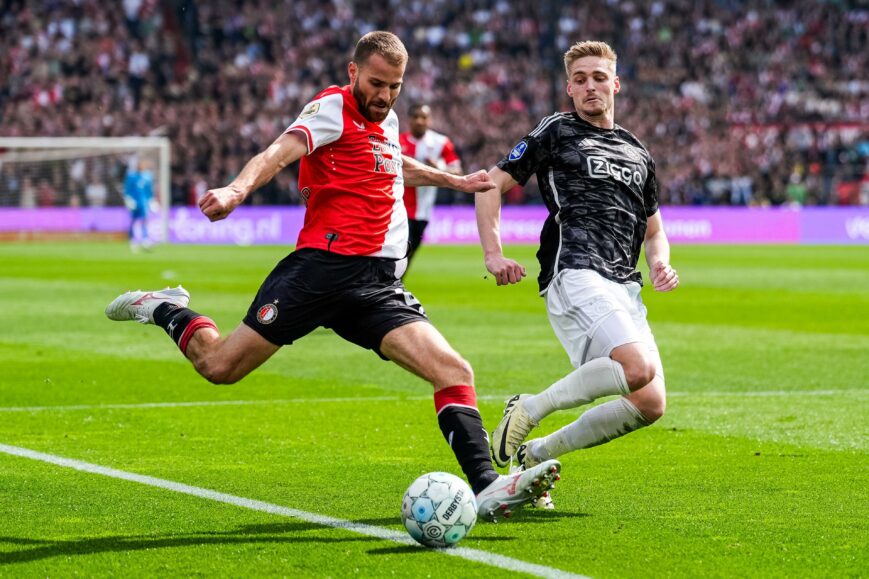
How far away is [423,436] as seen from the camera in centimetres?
843

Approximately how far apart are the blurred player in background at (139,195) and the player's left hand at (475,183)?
28.4 metres

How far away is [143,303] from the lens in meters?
7.18

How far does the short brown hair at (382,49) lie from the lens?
6051 millimetres

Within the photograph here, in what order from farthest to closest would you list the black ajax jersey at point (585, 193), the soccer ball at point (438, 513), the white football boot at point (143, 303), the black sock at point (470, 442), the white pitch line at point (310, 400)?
1. the white pitch line at point (310, 400)
2. the white football boot at point (143, 303)
3. the black ajax jersey at point (585, 193)
4. the black sock at point (470, 442)
5. the soccer ball at point (438, 513)

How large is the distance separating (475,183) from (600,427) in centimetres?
120

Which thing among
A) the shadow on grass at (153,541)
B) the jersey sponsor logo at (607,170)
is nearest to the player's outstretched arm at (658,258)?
the jersey sponsor logo at (607,170)

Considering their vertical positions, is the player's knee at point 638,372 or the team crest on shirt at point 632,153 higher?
the team crest on shirt at point 632,153

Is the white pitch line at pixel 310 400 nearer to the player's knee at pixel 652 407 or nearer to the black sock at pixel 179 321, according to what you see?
the black sock at pixel 179 321

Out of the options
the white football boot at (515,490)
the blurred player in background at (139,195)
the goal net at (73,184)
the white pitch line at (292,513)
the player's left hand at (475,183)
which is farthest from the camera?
the goal net at (73,184)

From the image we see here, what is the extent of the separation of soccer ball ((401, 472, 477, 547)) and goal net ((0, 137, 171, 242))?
103 ft

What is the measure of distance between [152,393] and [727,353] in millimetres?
5564

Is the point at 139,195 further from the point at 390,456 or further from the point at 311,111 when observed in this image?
the point at 311,111

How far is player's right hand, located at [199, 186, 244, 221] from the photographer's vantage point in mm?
5258

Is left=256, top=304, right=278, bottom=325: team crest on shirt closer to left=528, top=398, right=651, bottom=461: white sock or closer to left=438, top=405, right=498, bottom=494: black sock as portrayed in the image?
left=438, top=405, right=498, bottom=494: black sock
